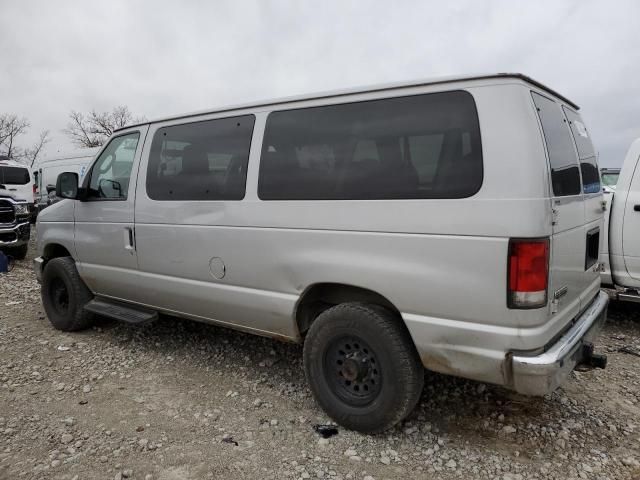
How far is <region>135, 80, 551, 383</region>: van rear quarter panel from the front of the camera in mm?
2438

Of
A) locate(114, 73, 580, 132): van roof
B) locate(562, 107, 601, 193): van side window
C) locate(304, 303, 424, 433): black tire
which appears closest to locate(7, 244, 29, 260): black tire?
locate(114, 73, 580, 132): van roof

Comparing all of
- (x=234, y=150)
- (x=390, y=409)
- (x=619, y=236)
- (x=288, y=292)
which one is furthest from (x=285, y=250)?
(x=619, y=236)

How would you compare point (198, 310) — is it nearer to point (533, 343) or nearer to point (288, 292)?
point (288, 292)

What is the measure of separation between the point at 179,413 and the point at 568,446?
253 cm

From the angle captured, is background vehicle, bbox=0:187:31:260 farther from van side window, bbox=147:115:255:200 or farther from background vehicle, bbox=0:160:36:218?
van side window, bbox=147:115:255:200

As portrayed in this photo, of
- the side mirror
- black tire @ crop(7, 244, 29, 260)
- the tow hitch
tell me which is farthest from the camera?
black tire @ crop(7, 244, 29, 260)

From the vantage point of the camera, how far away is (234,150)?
354 cm

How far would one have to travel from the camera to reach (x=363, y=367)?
297 cm

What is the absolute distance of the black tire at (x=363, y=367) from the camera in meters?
2.82

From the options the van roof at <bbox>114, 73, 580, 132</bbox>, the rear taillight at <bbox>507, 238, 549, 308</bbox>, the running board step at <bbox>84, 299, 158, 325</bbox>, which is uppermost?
the van roof at <bbox>114, 73, 580, 132</bbox>

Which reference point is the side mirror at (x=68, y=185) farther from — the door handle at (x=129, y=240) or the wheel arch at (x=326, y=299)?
the wheel arch at (x=326, y=299)

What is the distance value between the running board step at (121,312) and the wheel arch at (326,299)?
5.45 feet

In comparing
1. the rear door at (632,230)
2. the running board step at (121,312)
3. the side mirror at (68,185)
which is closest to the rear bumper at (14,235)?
the running board step at (121,312)

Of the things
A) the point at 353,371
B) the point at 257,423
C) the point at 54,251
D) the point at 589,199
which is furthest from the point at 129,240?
the point at 589,199
